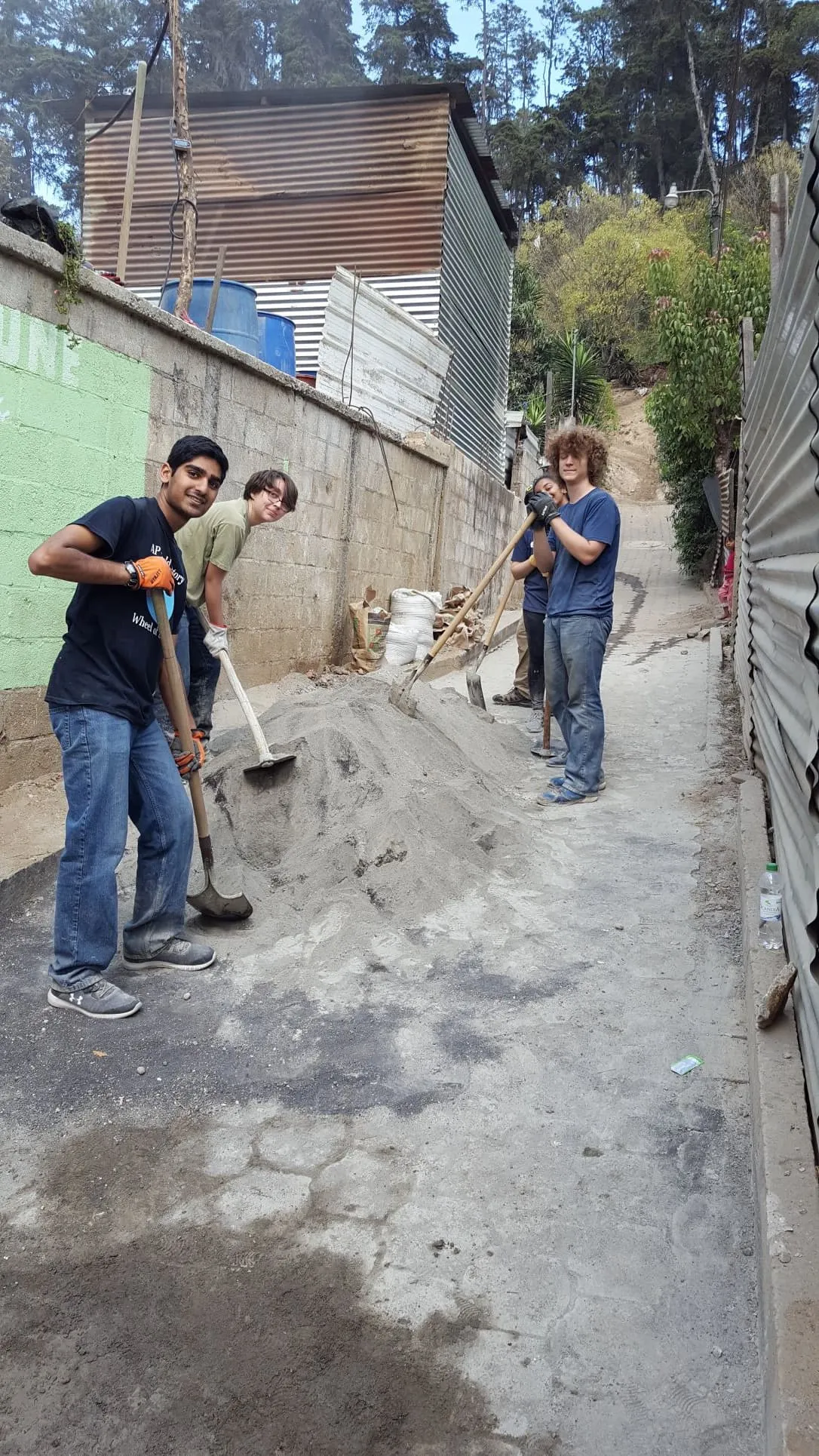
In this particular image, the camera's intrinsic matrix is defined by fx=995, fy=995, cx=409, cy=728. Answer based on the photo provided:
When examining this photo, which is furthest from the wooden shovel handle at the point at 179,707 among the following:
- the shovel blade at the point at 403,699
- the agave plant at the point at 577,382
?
the agave plant at the point at 577,382

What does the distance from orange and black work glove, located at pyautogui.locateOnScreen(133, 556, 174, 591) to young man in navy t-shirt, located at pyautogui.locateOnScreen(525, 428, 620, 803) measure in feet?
9.10

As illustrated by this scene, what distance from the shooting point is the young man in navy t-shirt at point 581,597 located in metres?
5.20

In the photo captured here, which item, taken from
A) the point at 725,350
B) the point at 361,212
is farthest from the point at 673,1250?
the point at 725,350

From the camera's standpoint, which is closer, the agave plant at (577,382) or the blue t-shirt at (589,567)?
the blue t-shirt at (589,567)

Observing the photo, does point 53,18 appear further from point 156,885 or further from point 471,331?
point 156,885

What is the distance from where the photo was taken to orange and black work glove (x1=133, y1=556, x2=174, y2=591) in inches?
112

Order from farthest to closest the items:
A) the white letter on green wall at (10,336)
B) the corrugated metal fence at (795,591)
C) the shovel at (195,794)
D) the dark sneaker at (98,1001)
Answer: the white letter on green wall at (10,336) < the shovel at (195,794) < the dark sneaker at (98,1001) < the corrugated metal fence at (795,591)

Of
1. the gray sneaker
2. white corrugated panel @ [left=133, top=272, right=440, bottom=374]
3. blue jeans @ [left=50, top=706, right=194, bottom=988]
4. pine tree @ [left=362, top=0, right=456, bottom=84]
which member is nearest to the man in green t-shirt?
blue jeans @ [left=50, top=706, right=194, bottom=988]

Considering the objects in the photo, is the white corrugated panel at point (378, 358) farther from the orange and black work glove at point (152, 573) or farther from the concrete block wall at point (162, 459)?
the orange and black work glove at point (152, 573)

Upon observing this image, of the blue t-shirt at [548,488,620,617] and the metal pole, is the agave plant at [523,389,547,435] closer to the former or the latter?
the blue t-shirt at [548,488,620,617]

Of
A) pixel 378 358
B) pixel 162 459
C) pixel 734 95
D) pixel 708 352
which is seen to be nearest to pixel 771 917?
pixel 162 459

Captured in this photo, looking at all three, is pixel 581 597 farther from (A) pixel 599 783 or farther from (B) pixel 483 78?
Answer: (B) pixel 483 78

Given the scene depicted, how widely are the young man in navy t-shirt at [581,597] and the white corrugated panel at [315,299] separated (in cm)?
766

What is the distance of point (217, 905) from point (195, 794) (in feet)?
1.38
